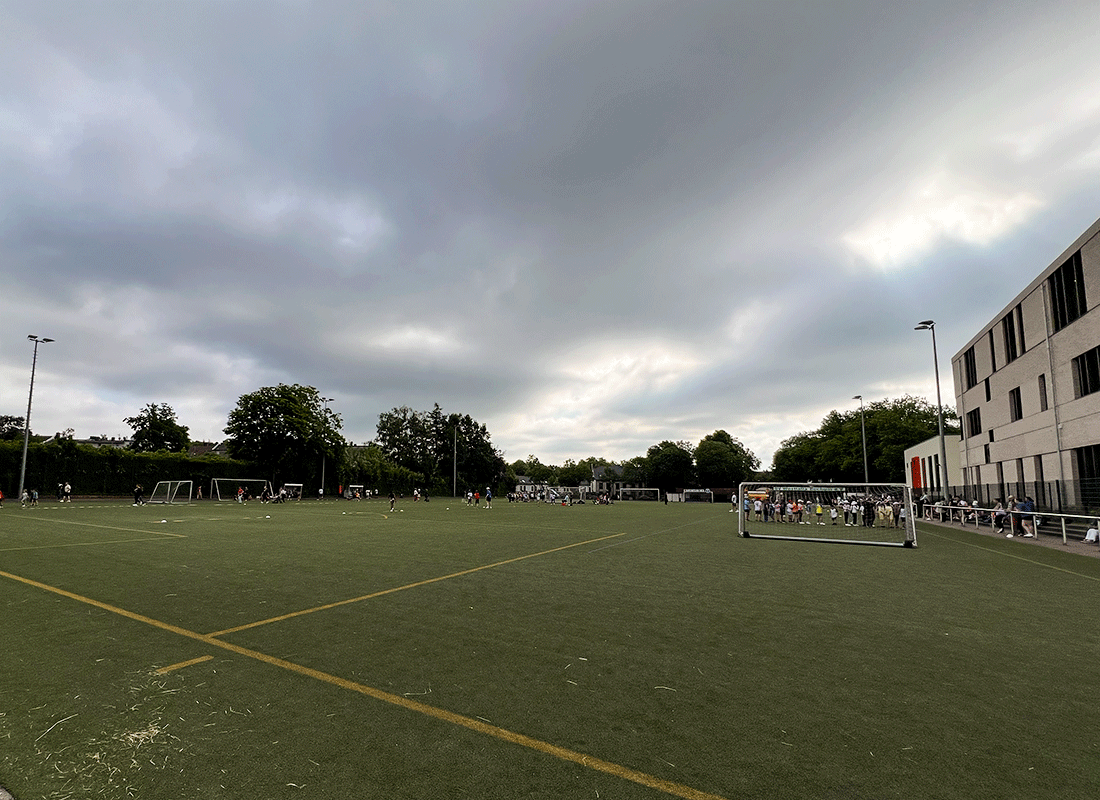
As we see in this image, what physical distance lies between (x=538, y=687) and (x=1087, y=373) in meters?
29.9

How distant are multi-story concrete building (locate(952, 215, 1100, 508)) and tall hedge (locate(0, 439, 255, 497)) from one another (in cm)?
6005

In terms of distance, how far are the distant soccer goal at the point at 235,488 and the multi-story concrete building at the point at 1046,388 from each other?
54406mm

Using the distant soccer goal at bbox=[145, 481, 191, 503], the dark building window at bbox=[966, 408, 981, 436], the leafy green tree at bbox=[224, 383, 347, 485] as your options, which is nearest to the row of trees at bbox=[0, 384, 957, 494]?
the leafy green tree at bbox=[224, 383, 347, 485]

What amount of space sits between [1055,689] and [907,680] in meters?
1.25

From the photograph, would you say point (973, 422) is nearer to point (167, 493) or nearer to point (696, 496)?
point (167, 493)

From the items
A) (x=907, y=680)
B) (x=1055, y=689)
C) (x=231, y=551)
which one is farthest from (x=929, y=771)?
(x=231, y=551)

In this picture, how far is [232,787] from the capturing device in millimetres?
3270

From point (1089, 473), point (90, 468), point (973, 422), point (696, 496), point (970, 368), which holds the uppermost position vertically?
point (970, 368)

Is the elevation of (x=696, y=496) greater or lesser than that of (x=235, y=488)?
lesser

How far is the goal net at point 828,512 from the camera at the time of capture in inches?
838

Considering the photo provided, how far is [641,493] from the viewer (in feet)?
400

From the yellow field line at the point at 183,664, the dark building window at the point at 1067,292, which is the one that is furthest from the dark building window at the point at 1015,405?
the yellow field line at the point at 183,664

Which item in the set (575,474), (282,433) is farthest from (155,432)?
(575,474)

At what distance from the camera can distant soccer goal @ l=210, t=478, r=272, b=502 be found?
50656 millimetres
